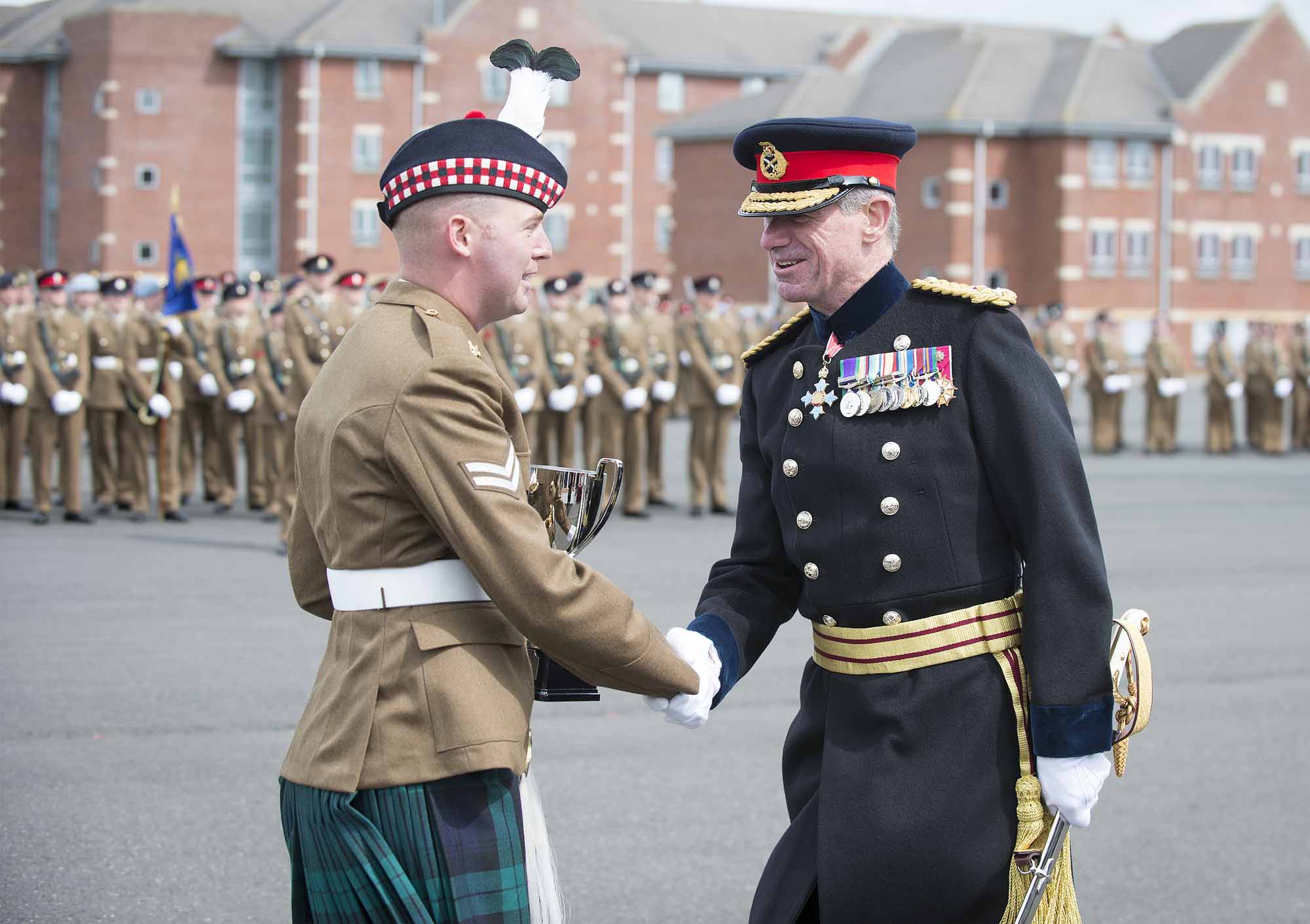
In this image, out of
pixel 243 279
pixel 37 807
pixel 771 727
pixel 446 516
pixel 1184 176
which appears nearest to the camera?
pixel 446 516

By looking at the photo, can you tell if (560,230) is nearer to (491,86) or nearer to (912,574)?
(491,86)

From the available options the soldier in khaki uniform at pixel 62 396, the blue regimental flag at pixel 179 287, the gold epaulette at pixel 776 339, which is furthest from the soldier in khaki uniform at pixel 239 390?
the gold epaulette at pixel 776 339

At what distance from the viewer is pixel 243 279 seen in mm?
17641

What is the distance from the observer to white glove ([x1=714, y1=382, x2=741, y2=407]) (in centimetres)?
1695

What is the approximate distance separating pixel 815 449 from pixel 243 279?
14.8 m

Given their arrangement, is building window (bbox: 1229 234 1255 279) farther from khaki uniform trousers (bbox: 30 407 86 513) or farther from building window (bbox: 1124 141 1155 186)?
khaki uniform trousers (bbox: 30 407 86 513)

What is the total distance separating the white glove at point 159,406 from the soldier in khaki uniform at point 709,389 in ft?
16.5

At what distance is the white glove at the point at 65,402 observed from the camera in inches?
614

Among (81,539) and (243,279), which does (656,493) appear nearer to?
(243,279)

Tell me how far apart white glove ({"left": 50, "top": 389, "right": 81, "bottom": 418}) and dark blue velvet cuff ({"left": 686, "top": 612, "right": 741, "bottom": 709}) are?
12943 millimetres

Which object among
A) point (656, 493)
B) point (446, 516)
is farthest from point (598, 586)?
point (656, 493)

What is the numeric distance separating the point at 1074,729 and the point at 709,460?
1346 cm

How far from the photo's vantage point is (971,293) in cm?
368

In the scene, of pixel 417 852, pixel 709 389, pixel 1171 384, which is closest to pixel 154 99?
pixel 1171 384
